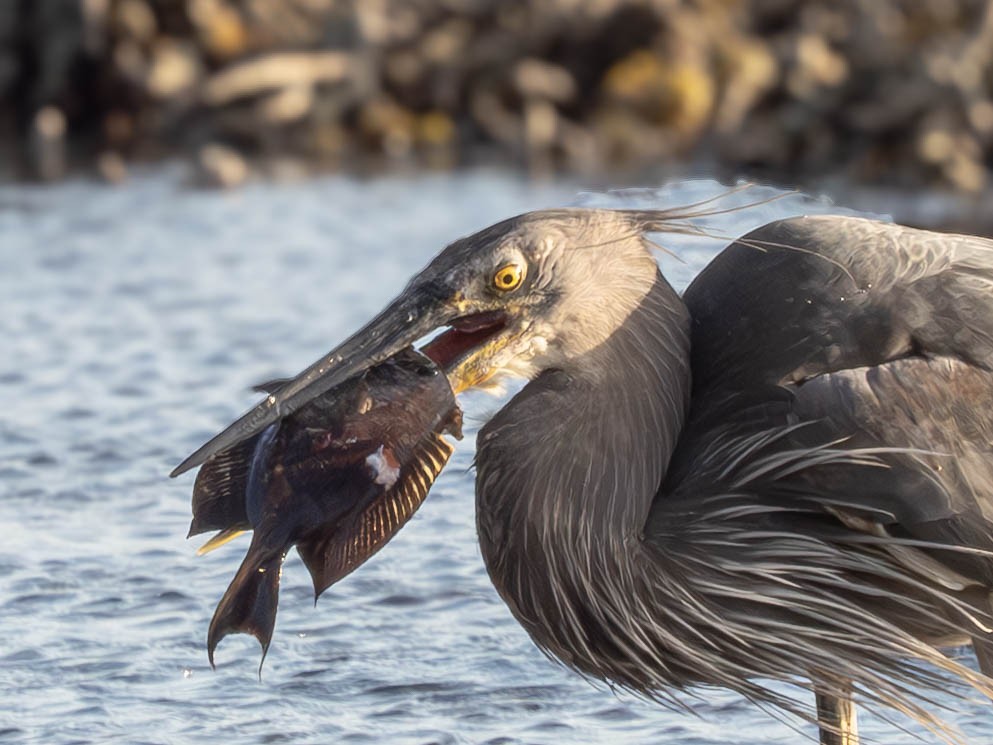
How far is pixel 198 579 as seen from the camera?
5.75 meters

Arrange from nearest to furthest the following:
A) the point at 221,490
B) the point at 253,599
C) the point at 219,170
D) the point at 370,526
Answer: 1. the point at 253,599
2. the point at 370,526
3. the point at 221,490
4. the point at 219,170

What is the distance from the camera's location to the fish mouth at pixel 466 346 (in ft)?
13.4

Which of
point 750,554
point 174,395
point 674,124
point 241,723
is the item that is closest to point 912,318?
point 750,554

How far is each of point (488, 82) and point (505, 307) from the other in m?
9.97

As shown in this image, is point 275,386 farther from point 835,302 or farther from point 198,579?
point 198,579

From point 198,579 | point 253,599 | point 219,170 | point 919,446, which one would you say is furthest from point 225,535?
point 219,170

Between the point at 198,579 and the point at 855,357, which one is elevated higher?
the point at 855,357

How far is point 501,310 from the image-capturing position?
4125 millimetres

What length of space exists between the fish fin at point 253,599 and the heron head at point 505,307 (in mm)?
302

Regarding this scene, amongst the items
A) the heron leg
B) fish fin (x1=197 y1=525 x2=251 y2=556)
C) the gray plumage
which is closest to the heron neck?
the gray plumage

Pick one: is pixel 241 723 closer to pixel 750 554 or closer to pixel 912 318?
pixel 750 554

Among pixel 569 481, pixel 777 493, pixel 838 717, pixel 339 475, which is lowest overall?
pixel 838 717

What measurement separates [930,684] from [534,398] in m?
1.14

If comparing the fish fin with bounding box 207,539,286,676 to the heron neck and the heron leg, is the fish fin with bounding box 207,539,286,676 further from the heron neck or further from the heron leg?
the heron leg
